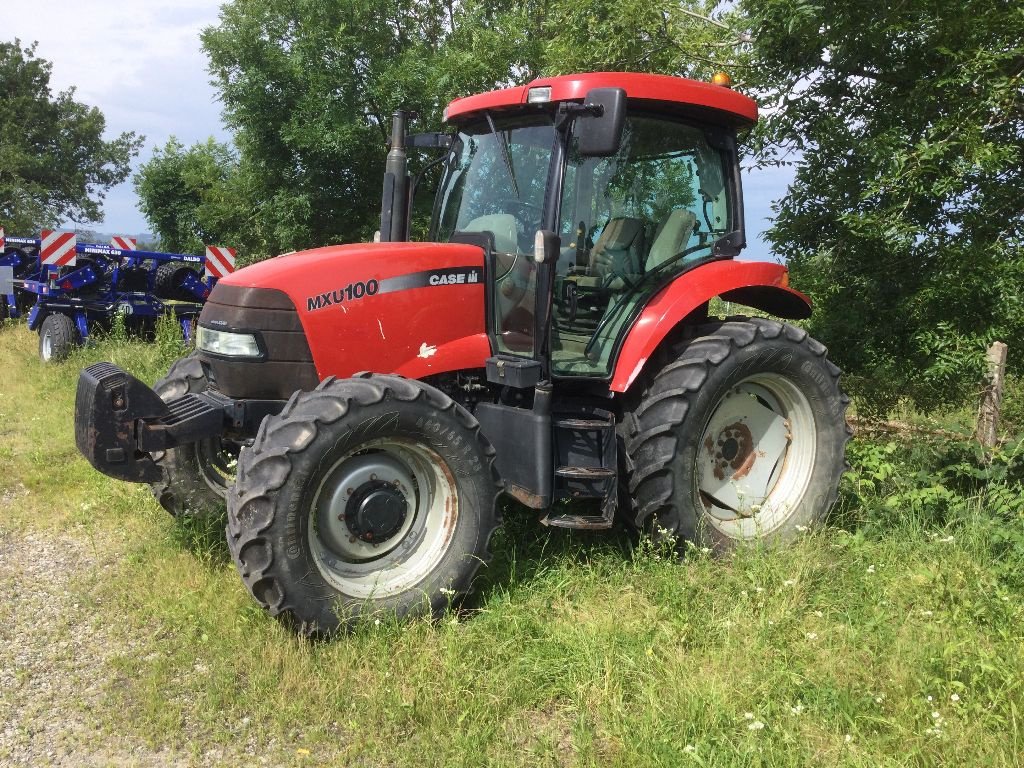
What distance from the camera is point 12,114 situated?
27891 mm

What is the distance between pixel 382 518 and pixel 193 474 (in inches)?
53.9

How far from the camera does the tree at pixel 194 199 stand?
15172mm

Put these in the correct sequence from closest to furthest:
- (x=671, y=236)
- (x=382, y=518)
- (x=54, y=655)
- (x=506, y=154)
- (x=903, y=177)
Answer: (x=54, y=655) < (x=382, y=518) < (x=506, y=154) < (x=671, y=236) < (x=903, y=177)

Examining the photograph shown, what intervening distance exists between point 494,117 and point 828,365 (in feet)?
7.00

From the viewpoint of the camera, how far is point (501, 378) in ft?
12.7

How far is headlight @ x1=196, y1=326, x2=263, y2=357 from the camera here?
3.60 metres

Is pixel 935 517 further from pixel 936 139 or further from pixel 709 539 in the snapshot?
A: pixel 936 139

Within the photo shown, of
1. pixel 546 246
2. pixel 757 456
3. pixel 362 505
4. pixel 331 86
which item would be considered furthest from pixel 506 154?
pixel 331 86

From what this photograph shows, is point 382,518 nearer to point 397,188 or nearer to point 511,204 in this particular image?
point 511,204

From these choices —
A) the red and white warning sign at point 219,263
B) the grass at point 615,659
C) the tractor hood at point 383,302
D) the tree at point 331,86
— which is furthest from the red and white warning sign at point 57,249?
the tractor hood at point 383,302

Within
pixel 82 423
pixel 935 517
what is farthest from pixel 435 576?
pixel 935 517

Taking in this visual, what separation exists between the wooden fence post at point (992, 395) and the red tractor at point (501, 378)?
1510mm

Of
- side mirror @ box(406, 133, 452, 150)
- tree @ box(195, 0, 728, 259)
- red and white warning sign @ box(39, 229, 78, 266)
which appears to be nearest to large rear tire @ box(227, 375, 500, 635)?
side mirror @ box(406, 133, 452, 150)

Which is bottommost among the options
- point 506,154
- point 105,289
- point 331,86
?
point 105,289
